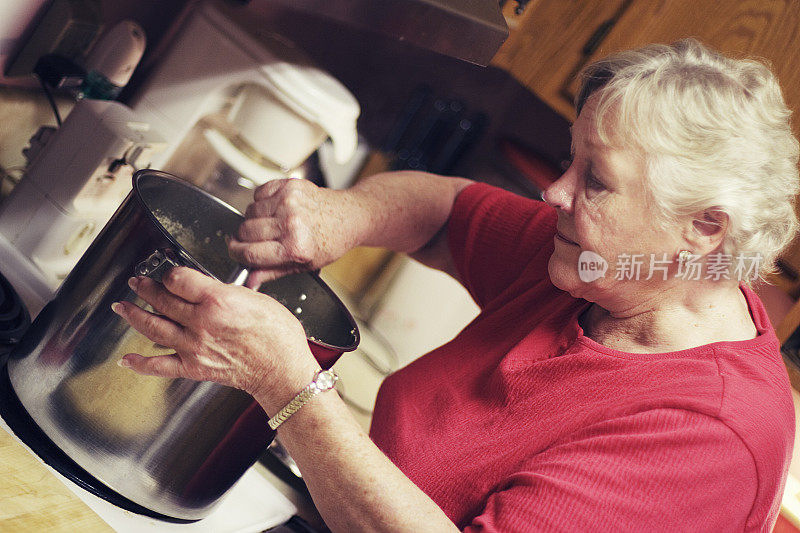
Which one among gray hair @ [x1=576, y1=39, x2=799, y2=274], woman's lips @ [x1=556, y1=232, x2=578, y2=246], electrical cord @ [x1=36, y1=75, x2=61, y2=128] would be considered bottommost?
electrical cord @ [x1=36, y1=75, x2=61, y2=128]

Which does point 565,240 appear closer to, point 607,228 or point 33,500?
point 607,228

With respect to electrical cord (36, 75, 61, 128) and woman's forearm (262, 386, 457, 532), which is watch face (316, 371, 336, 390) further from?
electrical cord (36, 75, 61, 128)

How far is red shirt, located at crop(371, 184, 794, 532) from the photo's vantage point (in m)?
0.61

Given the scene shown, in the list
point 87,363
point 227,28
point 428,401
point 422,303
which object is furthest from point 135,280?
point 422,303

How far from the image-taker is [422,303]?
→ 1701 mm

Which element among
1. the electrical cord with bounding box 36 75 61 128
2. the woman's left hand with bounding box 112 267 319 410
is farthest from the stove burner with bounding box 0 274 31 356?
the electrical cord with bounding box 36 75 61 128

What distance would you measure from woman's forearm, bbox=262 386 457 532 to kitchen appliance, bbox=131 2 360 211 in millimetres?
516

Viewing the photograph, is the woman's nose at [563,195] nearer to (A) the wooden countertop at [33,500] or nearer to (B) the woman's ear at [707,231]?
(B) the woman's ear at [707,231]

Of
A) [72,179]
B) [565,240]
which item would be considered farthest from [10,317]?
[565,240]

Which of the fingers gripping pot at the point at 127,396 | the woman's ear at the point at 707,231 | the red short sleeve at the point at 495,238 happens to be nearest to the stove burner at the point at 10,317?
the fingers gripping pot at the point at 127,396

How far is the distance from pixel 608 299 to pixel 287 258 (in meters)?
0.34

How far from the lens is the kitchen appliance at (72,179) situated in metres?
0.93

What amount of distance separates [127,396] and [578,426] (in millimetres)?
414

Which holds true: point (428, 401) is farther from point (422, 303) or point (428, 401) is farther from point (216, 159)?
point (422, 303)
